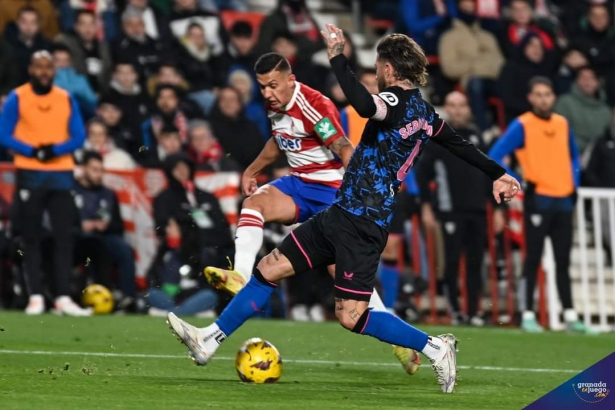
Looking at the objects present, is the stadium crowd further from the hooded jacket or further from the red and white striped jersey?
the red and white striped jersey

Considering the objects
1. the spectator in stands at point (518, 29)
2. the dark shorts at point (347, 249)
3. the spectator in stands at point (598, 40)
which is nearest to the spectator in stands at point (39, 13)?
the spectator in stands at point (518, 29)

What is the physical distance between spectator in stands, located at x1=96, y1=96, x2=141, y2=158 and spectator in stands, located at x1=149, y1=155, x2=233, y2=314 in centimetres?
90

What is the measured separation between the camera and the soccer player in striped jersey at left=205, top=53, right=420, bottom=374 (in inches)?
375

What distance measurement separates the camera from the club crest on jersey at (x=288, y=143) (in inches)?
385

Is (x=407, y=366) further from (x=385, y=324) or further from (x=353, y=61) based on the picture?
(x=353, y=61)

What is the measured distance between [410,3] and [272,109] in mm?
8692

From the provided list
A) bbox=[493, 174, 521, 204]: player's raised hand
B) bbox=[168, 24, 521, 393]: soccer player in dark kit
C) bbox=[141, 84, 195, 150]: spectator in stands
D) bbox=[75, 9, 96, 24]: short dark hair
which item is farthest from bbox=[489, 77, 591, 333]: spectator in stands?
bbox=[168, 24, 521, 393]: soccer player in dark kit

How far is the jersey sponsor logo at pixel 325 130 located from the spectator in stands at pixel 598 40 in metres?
9.82

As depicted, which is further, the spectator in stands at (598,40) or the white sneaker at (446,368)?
the spectator in stands at (598,40)

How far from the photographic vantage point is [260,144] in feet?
51.0

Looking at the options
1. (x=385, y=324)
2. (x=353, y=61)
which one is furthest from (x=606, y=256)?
(x=385, y=324)

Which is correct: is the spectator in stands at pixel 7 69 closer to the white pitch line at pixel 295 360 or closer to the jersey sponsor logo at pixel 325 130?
the white pitch line at pixel 295 360

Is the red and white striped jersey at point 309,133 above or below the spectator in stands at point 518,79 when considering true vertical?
above

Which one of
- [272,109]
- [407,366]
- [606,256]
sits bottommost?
[606,256]
